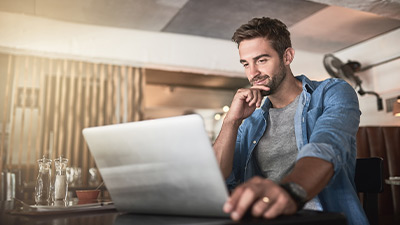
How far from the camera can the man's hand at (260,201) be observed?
606 millimetres

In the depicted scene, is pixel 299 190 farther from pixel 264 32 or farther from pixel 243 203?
pixel 264 32

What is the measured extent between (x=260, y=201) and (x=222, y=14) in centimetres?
376

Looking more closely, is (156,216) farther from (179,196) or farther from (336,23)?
(336,23)

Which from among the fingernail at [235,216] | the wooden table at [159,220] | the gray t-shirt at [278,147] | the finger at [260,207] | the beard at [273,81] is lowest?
the wooden table at [159,220]

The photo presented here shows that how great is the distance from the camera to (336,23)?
4.45 m

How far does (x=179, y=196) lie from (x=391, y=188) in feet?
11.5

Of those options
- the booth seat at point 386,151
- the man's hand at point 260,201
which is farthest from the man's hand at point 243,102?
the booth seat at point 386,151

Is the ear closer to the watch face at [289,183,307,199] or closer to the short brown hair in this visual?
the short brown hair

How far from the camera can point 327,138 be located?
39.7 inches

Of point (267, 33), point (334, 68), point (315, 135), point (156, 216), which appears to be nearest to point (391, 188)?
point (334, 68)

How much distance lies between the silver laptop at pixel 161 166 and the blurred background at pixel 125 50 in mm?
2890

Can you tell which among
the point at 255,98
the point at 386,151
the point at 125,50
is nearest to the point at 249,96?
the point at 255,98

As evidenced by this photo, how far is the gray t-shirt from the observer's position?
1.43 meters

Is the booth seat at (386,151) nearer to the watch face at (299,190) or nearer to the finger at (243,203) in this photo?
the watch face at (299,190)
